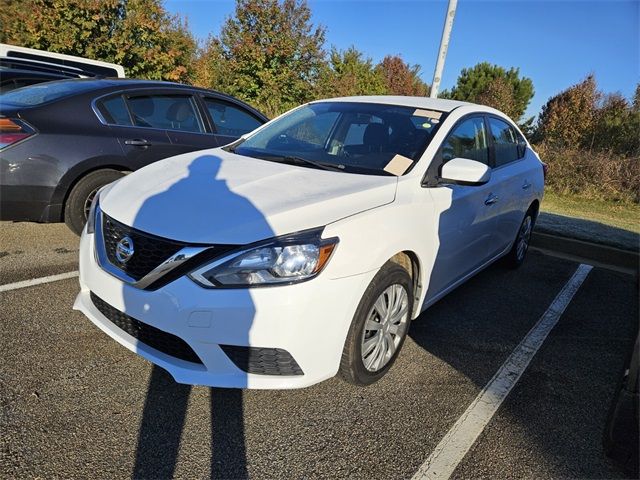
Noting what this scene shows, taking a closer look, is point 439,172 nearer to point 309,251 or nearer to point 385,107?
point 385,107

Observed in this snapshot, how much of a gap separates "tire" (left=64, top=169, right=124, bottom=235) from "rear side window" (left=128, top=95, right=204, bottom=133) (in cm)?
71

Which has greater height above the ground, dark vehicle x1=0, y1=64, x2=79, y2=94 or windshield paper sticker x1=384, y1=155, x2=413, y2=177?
dark vehicle x1=0, y1=64, x2=79, y2=94

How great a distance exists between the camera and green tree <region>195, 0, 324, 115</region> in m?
17.1

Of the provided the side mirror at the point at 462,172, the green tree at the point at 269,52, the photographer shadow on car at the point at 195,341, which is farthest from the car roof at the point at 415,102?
the green tree at the point at 269,52

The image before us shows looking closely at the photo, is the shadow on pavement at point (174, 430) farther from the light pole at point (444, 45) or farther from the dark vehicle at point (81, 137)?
the light pole at point (444, 45)

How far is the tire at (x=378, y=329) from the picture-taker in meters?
2.30

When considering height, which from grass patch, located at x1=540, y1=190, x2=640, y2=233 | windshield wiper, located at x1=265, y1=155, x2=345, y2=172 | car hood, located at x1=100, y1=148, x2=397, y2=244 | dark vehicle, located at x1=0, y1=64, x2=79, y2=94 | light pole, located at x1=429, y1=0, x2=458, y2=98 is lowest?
grass patch, located at x1=540, y1=190, x2=640, y2=233

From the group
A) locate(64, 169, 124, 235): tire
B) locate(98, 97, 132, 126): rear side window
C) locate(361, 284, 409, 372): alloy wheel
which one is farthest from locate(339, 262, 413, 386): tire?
locate(98, 97, 132, 126): rear side window

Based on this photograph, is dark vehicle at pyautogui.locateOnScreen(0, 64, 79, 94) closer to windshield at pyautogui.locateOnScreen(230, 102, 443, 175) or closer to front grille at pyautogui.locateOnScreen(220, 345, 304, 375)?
windshield at pyautogui.locateOnScreen(230, 102, 443, 175)

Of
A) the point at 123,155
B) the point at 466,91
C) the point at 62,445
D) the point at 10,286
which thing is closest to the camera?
the point at 62,445

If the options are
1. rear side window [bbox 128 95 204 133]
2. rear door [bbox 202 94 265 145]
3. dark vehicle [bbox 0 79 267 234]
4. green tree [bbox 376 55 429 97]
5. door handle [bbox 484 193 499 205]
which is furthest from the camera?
green tree [bbox 376 55 429 97]

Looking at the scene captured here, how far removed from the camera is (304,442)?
215cm

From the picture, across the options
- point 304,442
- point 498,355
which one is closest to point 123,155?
point 304,442

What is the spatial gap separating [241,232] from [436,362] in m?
1.66
